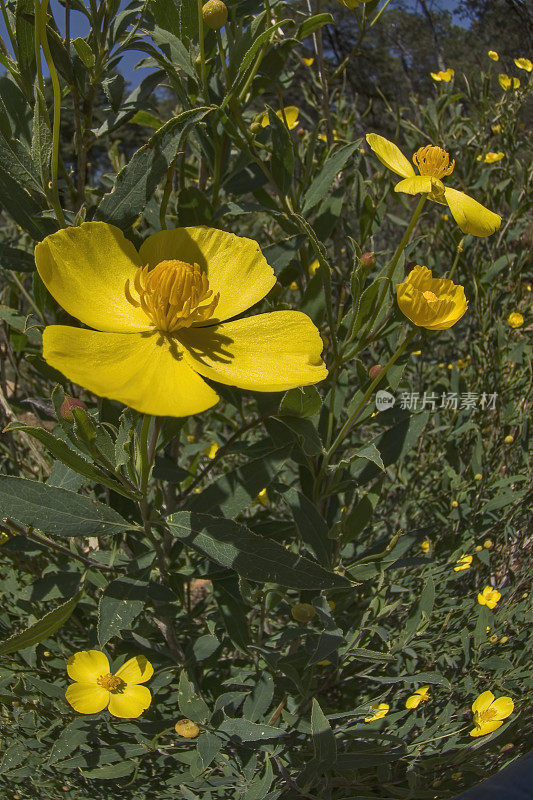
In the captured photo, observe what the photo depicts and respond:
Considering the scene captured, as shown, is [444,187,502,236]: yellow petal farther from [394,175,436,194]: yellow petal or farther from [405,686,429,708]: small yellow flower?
[405,686,429,708]: small yellow flower

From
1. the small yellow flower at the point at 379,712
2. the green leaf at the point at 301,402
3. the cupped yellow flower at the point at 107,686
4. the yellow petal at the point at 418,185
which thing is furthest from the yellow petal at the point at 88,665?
the yellow petal at the point at 418,185

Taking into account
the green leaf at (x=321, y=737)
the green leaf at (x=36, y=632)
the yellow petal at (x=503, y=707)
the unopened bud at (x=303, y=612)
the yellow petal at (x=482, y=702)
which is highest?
the green leaf at (x=36, y=632)

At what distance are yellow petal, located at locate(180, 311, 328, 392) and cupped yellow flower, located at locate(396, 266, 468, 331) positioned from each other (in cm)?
18

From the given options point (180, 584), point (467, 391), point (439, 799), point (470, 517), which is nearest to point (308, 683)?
point (180, 584)

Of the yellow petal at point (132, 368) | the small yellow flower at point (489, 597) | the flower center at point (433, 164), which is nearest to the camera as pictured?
the yellow petal at point (132, 368)

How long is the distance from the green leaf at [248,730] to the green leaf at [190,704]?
4 centimetres

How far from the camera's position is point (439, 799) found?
1.35m

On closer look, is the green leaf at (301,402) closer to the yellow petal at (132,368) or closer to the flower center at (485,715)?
the yellow petal at (132,368)

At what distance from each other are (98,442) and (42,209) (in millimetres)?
406

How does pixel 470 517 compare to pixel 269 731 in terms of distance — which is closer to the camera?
pixel 269 731

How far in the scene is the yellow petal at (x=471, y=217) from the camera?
92 cm

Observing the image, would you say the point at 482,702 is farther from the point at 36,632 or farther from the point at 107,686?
the point at 36,632

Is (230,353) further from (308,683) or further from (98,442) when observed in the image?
(308,683)

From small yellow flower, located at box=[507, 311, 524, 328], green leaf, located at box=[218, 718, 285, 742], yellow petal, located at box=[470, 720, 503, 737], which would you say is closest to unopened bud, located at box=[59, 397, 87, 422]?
green leaf, located at box=[218, 718, 285, 742]
